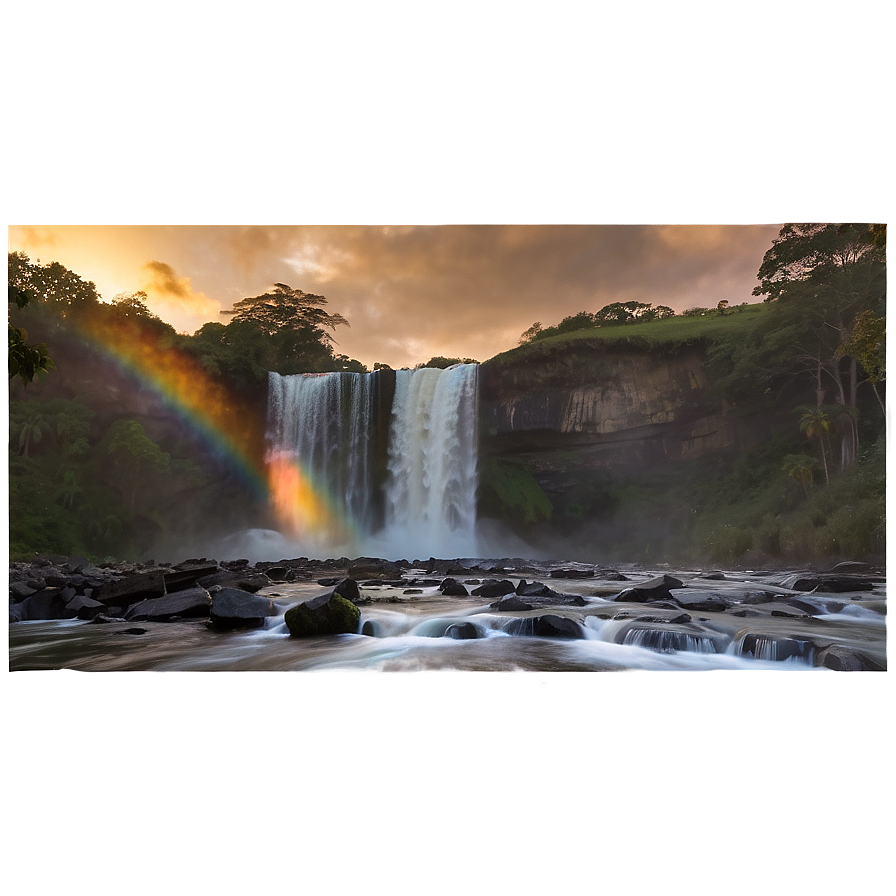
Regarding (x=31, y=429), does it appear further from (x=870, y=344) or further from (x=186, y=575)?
(x=870, y=344)

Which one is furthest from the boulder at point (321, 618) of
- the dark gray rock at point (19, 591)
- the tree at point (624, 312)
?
the tree at point (624, 312)

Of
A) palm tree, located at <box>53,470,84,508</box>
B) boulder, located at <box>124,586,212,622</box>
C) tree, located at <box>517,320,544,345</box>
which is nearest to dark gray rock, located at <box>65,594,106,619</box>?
boulder, located at <box>124,586,212,622</box>

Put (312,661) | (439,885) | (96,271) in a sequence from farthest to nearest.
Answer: (96,271) < (312,661) < (439,885)

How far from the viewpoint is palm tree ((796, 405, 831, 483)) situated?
288cm

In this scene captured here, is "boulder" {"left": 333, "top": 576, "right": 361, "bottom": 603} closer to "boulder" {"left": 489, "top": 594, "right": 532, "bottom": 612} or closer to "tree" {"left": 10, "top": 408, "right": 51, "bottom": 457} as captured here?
"boulder" {"left": 489, "top": 594, "right": 532, "bottom": 612}

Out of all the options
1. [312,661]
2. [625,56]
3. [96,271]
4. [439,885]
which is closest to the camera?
[439,885]

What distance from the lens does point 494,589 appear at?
3119 mm

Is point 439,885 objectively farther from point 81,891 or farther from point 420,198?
point 420,198

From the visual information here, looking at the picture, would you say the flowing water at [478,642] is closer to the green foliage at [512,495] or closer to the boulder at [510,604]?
the boulder at [510,604]

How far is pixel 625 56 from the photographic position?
2.50 meters

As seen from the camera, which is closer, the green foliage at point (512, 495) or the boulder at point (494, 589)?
the boulder at point (494, 589)

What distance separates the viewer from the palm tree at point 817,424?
9.44 feet

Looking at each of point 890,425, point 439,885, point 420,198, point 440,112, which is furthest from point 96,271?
point 890,425

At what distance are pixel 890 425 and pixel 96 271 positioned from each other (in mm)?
4005
